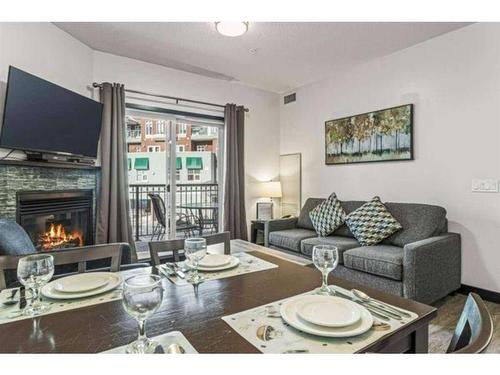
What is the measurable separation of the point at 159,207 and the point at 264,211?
5.12ft

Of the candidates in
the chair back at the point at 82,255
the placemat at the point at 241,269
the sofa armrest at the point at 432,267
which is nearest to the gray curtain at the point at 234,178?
the sofa armrest at the point at 432,267

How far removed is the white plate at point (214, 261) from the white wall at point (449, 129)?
8.47 ft

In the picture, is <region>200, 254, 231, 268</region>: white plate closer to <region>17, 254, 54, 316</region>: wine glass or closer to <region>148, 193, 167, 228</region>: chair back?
<region>17, 254, 54, 316</region>: wine glass

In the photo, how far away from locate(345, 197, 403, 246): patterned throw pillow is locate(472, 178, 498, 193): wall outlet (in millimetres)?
746

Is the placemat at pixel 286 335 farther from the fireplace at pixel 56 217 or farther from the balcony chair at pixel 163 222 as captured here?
the balcony chair at pixel 163 222

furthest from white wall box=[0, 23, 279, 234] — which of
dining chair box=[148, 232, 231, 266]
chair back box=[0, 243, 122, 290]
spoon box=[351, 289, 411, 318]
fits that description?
spoon box=[351, 289, 411, 318]

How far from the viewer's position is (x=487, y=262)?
2740 millimetres

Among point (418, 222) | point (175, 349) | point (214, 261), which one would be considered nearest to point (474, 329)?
point (175, 349)

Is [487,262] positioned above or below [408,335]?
below
